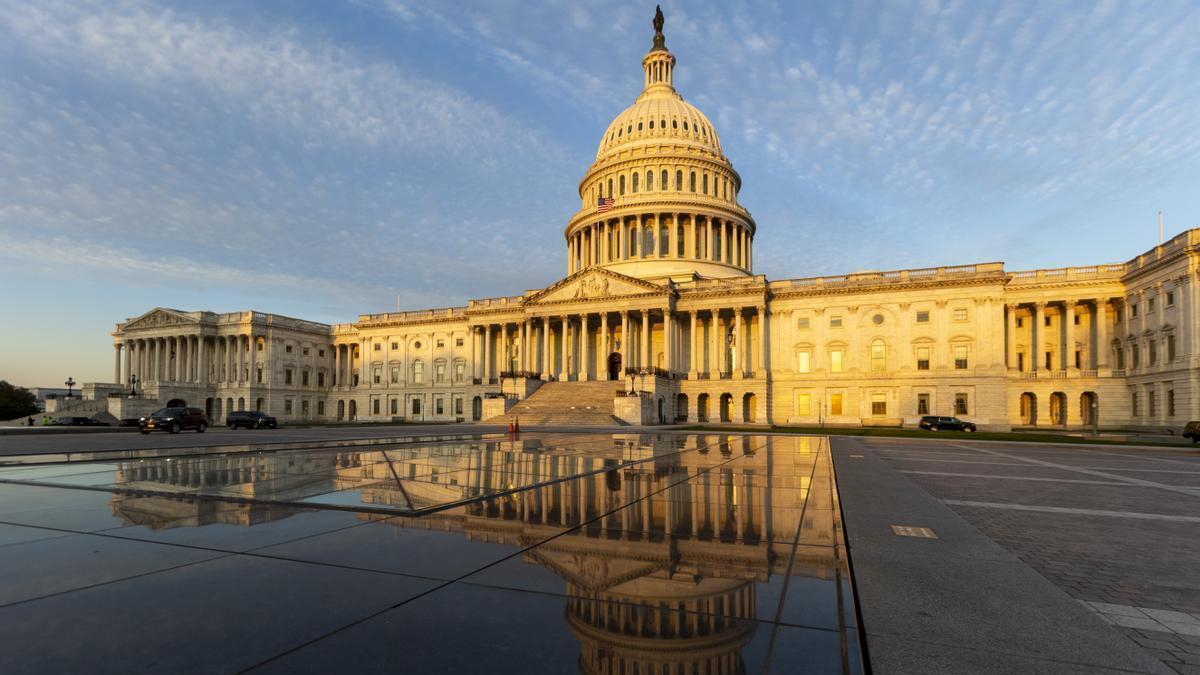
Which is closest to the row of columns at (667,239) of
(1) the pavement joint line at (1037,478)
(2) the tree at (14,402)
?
(1) the pavement joint line at (1037,478)

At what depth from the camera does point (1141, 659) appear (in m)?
3.79

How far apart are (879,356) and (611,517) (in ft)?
218

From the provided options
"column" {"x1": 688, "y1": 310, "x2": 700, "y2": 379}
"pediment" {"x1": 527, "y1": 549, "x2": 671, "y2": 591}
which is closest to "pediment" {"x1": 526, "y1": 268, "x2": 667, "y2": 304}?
"column" {"x1": 688, "y1": 310, "x2": 700, "y2": 379}

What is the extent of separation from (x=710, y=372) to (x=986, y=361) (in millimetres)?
28486

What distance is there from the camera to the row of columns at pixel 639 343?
2803 inches

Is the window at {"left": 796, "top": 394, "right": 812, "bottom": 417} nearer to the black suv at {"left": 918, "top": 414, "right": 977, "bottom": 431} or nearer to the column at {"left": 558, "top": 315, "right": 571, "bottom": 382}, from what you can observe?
the black suv at {"left": 918, "top": 414, "right": 977, "bottom": 431}

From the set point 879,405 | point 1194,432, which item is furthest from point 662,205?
point 1194,432

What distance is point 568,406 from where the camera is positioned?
6188 centimetres

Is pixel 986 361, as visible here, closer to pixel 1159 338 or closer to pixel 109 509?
pixel 1159 338

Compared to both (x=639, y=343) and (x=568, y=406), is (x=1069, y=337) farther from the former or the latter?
(x=568, y=406)

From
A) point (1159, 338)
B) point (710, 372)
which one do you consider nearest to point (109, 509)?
point (710, 372)

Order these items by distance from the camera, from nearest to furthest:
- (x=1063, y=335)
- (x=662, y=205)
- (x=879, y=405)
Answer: (x=879, y=405), (x=1063, y=335), (x=662, y=205)

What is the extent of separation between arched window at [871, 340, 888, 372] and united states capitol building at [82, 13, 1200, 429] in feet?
0.50

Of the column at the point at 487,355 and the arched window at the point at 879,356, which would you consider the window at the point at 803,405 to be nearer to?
the arched window at the point at 879,356
